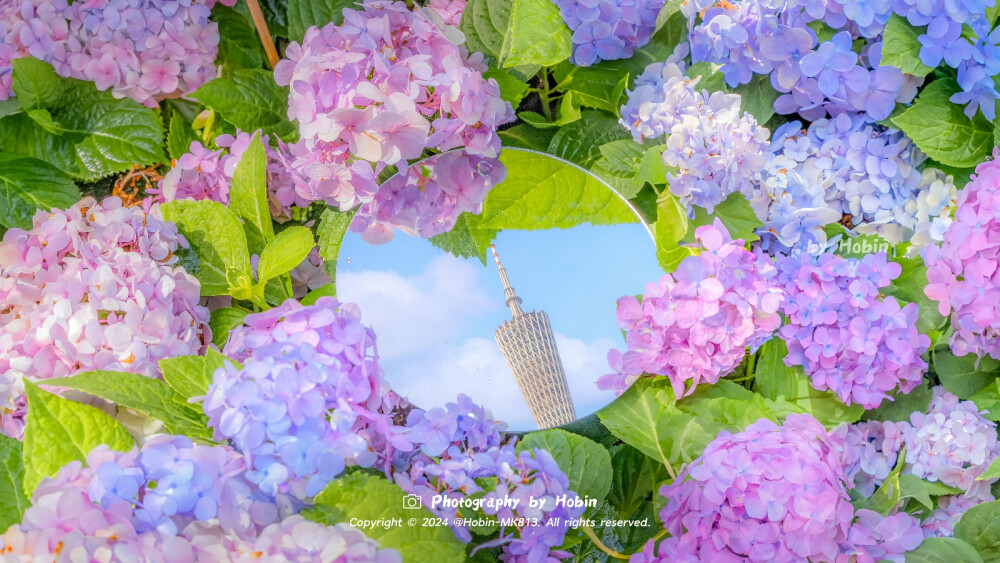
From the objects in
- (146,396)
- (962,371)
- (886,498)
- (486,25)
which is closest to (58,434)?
(146,396)

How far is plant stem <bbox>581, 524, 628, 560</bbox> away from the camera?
25.7 inches

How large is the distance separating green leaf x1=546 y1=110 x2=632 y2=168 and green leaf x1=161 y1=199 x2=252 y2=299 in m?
0.33

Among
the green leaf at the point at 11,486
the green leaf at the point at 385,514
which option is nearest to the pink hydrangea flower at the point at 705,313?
the green leaf at the point at 385,514

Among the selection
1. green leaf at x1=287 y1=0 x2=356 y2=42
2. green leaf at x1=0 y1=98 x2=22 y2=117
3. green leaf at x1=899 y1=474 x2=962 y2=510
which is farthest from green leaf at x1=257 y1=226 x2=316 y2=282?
green leaf at x1=899 y1=474 x2=962 y2=510

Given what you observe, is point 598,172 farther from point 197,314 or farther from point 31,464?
point 31,464

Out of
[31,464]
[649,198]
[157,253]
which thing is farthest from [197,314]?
[649,198]

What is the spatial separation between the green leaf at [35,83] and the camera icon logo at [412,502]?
58cm

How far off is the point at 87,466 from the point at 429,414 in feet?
0.76

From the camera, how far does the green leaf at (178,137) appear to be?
83cm

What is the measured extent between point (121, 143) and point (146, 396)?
38cm

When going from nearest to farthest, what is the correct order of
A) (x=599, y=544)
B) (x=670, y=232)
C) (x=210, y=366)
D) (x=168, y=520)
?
1. (x=168, y=520)
2. (x=210, y=366)
3. (x=599, y=544)
4. (x=670, y=232)

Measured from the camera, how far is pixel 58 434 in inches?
21.3

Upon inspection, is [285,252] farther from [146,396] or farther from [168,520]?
[168,520]

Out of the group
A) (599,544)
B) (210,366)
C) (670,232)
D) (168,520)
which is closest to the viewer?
(168,520)
